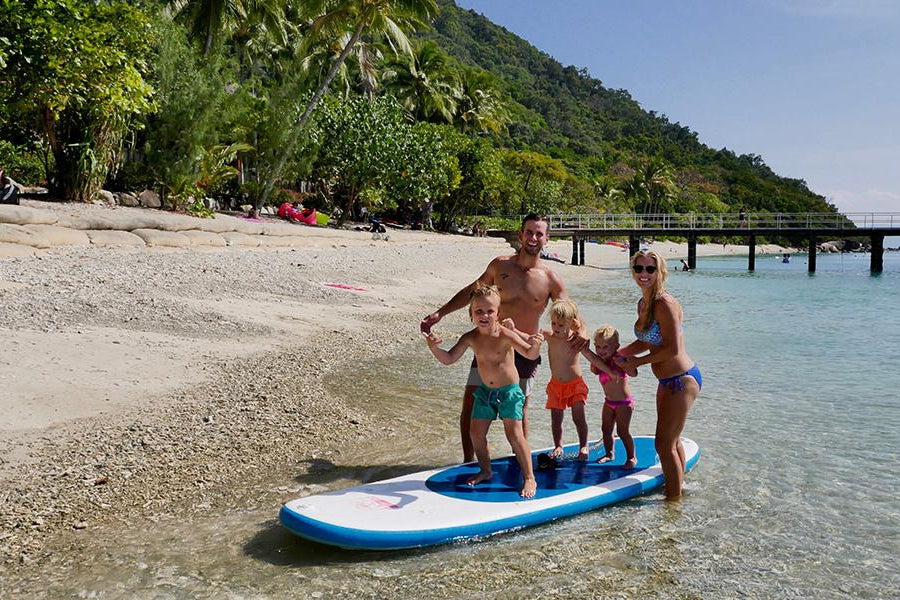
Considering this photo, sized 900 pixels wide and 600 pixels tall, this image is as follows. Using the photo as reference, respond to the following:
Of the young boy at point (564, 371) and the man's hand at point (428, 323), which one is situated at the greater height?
the man's hand at point (428, 323)

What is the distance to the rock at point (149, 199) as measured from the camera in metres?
23.0

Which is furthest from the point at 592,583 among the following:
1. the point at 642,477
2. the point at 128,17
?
the point at 128,17

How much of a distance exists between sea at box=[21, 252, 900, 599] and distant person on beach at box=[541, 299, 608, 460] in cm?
72

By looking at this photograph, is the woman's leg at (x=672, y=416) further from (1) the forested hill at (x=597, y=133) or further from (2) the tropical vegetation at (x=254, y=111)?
(1) the forested hill at (x=597, y=133)

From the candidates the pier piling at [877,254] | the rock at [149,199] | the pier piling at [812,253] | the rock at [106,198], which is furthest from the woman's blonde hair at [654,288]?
the pier piling at [877,254]

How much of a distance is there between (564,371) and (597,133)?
121399 millimetres

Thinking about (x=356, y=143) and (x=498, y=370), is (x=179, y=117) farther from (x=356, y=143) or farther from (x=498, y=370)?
(x=498, y=370)

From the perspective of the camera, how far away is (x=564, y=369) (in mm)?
5094

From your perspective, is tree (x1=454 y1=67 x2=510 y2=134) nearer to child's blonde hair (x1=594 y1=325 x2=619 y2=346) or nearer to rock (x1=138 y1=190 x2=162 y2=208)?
rock (x1=138 y1=190 x2=162 y2=208)

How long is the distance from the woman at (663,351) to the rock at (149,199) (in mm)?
21453

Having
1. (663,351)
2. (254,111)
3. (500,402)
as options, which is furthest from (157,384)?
(254,111)

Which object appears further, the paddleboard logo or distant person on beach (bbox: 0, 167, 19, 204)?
distant person on beach (bbox: 0, 167, 19, 204)

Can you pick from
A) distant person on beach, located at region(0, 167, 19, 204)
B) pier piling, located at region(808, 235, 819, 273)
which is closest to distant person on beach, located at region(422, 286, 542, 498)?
distant person on beach, located at region(0, 167, 19, 204)

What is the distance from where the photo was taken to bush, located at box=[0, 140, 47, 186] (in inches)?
939
